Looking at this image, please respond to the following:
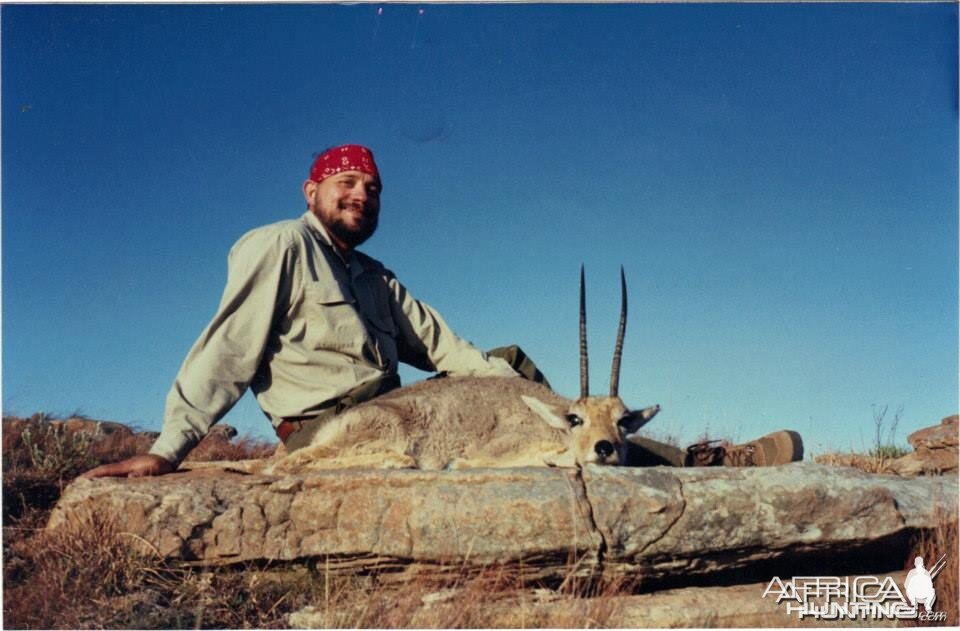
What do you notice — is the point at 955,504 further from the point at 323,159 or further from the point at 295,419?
the point at 323,159

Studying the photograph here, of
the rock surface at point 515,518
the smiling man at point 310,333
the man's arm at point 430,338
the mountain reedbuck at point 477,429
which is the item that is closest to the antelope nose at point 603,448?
the mountain reedbuck at point 477,429

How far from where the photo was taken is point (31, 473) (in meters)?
6.62

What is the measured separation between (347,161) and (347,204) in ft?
1.35

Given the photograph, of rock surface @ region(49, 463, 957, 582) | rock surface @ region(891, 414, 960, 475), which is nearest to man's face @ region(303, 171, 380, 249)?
rock surface @ region(49, 463, 957, 582)

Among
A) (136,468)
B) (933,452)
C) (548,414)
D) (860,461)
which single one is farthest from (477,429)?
(933,452)

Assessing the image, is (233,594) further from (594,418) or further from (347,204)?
(347,204)

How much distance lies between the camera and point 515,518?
4648mm

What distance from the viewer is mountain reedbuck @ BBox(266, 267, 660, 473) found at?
6.16 meters

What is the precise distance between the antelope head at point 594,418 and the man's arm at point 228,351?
87.4 inches

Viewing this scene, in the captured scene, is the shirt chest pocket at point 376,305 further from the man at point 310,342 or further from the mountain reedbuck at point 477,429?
Answer: the mountain reedbuck at point 477,429

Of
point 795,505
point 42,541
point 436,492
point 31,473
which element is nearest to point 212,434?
point 31,473

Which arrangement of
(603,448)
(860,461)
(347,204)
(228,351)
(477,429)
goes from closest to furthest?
(603,448) < (228,351) < (477,429) < (347,204) < (860,461)

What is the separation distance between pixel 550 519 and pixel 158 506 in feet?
7.42

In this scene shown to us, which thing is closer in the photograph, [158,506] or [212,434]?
[158,506]
